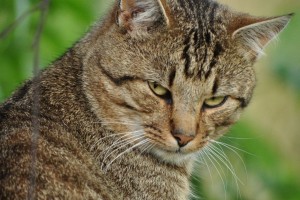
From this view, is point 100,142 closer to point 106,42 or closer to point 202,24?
point 106,42

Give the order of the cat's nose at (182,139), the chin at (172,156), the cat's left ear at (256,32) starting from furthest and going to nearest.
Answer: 1. the cat's left ear at (256,32)
2. the chin at (172,156)
3. the cat's nose at (182,139)

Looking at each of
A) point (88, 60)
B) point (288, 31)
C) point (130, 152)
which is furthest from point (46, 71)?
point (288, 31)

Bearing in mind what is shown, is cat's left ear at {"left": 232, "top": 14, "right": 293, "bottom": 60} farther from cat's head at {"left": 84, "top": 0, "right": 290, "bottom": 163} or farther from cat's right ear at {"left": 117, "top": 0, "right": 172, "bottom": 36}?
cat's right ear at {"left": 117, "top": 0, "right": 172, "bottom": 36}

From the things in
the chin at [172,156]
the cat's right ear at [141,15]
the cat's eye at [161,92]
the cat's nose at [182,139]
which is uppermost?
the cat's right ear at [141,15]

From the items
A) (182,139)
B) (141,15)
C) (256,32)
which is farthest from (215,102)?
(141,15)

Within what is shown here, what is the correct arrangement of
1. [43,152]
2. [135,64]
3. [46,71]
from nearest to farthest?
1. [43,152]
2. [135,64]
3. [46,71]

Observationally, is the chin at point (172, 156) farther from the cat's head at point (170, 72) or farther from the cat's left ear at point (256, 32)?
the cat's left ear at point (256, 32)

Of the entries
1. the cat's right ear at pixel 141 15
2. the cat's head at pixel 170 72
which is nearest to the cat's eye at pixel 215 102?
the cat's head at pixel 170 72

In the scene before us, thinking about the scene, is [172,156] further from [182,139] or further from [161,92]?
[161,92]
